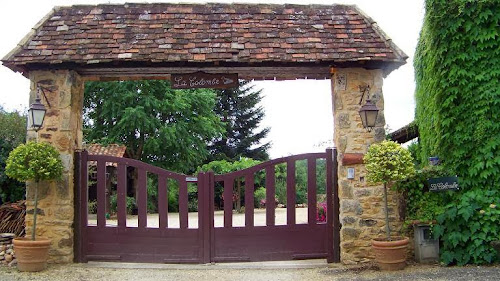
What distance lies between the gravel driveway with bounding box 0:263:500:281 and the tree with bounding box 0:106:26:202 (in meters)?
2.79

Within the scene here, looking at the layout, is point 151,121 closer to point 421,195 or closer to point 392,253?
point 421,195

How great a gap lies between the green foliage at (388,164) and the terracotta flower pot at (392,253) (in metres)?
0.88

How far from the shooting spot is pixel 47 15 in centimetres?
855

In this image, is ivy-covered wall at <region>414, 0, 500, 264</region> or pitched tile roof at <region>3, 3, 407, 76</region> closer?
ivy-covered wall at <region>414, 0, 500, 264</region>

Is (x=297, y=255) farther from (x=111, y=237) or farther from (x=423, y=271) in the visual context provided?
(x=111, y=237)

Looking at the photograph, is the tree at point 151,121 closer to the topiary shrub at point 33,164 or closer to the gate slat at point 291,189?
the topiary shrub at point 33,164

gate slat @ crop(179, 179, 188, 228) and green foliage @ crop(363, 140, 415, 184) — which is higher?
green foliage @ crop(363, 140, 415, 184)

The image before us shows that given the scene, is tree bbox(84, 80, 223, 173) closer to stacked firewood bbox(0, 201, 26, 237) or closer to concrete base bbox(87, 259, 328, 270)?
stacked firewood bbox(0, 201, 26, 237)

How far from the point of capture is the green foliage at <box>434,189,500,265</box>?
714 centimetres

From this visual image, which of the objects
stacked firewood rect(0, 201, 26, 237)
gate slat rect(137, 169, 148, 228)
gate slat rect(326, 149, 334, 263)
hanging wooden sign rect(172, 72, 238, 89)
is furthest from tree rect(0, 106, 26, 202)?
gate slat rect(326, 149, 334, 263)

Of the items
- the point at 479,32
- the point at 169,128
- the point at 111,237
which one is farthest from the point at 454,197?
the point at 169,128

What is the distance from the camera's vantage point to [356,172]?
25.5ft

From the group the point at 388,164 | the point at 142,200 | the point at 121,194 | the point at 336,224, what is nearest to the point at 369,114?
the point at 388,164

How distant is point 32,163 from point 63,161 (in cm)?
61
